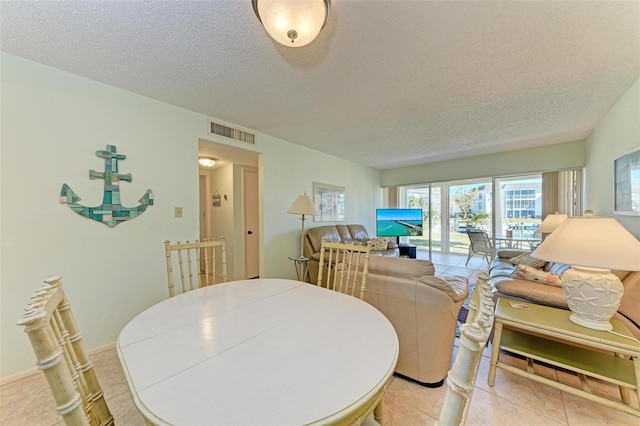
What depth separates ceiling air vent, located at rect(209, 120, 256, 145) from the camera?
2.98 meters

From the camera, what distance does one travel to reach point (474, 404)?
5.19 feet

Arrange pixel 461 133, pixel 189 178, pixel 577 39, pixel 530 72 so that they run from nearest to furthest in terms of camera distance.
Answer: pixel 577 39
pixel 530 72
pixel 189 178
pixel 461 133

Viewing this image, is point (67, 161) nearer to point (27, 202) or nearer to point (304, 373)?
point (27, 202)

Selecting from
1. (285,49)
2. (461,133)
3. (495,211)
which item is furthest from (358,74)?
(495,211)

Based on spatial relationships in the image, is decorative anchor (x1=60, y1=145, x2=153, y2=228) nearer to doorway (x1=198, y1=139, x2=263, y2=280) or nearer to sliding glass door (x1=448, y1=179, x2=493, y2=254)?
doorway (x1=198, y1=139, x2=263, y2=280)

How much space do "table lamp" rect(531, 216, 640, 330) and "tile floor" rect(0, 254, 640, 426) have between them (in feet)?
1.81

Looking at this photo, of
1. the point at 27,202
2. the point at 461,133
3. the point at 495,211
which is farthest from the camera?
the point at 495,211

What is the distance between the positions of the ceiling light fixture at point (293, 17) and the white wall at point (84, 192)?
1950mm

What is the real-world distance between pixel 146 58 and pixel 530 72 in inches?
123

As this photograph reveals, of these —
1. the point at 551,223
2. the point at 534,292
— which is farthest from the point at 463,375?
the point at 551,223

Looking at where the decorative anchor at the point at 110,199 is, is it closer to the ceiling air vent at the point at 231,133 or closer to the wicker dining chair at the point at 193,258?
the wicker dining chair at the point at 193,258

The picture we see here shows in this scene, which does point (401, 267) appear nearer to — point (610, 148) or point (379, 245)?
point (379, 245)

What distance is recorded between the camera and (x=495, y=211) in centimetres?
509

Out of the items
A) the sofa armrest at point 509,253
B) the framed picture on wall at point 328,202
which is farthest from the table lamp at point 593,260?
the framed picture on wall at point 328,202
